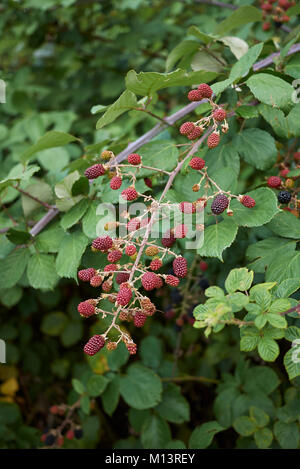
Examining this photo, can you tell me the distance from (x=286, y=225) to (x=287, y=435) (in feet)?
2.13

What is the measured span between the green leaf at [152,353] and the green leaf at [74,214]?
0.74 metres

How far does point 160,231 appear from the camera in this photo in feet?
3.15

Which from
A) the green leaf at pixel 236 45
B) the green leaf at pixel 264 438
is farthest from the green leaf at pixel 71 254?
the green leaf at pixel 264 438

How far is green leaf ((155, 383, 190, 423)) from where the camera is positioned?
1469mm

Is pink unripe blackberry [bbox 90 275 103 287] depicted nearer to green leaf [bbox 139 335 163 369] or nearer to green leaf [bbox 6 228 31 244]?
green leaf [bbox 6 228 31 244]

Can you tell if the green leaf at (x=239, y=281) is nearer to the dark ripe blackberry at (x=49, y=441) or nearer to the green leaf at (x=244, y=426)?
the green leaf at (x=244, y=426)

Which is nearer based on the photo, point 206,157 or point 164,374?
point 206,157

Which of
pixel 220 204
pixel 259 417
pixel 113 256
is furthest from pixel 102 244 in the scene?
pixel 259 417

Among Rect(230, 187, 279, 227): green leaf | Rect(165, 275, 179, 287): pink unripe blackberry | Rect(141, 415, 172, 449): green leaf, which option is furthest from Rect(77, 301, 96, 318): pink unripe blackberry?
Rect(141, 415, 172, 449): green leaf

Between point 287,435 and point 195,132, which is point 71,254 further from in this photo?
point 287,435

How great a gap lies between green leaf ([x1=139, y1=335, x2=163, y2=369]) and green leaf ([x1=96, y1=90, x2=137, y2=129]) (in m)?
0.96

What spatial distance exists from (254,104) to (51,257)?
670mm
